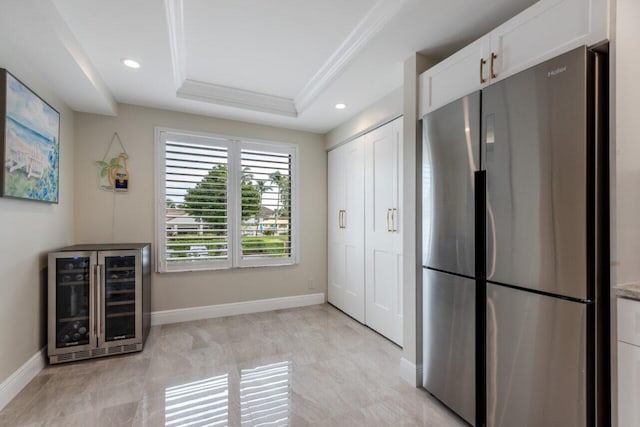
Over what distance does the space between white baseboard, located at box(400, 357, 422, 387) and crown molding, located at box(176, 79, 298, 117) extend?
2813mm

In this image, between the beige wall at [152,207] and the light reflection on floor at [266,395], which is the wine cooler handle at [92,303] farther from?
the light reflection on floor at [266,395]

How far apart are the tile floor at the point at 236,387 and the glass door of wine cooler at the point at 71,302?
0.63 ft

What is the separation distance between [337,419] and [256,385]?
0.69m

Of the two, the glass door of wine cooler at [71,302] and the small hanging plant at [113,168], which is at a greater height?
the small hanging plant at [113,168]

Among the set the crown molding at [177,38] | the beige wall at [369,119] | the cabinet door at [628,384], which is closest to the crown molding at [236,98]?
the crown molding at [177,38]

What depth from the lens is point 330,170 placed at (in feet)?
14.0

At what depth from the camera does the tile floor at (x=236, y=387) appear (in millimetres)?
1868

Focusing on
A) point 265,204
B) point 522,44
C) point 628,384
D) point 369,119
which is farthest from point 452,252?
point 265,204

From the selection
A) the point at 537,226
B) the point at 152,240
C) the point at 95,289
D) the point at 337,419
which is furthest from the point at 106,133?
the point at 537,226

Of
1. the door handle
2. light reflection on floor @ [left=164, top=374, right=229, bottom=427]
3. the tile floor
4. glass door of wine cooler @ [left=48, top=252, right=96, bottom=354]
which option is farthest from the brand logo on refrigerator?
glass door of wine cooler @ [left=48, top=252, right=96, bottom=354]

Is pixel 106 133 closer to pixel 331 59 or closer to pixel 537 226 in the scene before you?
pixel 331 59

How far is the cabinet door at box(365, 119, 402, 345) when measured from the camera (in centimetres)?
292

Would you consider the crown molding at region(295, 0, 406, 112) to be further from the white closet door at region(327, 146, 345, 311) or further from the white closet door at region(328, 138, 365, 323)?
the white closet door at region(327, 146, 345, 311)

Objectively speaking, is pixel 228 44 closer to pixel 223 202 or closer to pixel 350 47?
pixel 350 47
